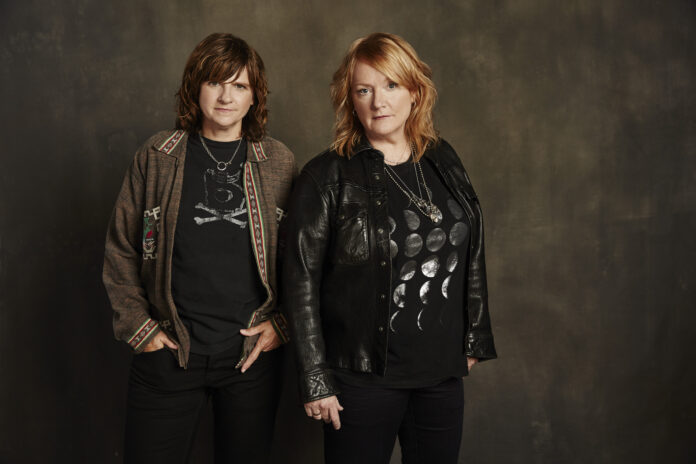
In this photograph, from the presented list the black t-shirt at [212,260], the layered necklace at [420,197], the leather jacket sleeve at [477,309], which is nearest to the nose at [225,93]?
the black t-shirt at [212,260]

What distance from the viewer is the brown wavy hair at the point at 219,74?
1.78m

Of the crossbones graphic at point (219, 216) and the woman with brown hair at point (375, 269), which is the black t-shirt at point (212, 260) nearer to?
the crossbones graphic at point (219, 216)

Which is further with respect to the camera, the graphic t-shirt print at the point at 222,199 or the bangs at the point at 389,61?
the graphic t-shirt print at the point at 222,199

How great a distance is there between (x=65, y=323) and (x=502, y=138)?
224 cm

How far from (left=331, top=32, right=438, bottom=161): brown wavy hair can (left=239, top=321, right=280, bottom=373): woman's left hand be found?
2.08ft

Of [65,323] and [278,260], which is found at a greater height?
[278,260]

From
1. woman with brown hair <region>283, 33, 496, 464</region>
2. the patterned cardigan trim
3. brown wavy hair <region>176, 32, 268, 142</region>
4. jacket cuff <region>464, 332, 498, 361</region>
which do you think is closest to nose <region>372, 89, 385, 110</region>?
woman with brown hair <region>283, 33, 496, 464</region>

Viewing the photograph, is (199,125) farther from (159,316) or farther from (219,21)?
(219,21)

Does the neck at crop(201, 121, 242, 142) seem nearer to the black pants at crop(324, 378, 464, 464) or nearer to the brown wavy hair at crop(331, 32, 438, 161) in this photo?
the brown wavy hair at crop(331, 32, 438, 161)

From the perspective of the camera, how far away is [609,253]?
275 cm

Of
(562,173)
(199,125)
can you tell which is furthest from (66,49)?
(562,173)

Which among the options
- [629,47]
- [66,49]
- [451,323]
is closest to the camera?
[451,323]

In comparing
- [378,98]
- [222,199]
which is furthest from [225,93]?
[378,98]

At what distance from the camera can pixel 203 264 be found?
1782mm
